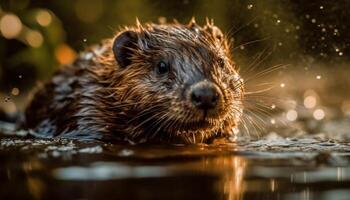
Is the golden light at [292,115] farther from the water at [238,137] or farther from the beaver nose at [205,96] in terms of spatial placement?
the beaver nose at [205,96]

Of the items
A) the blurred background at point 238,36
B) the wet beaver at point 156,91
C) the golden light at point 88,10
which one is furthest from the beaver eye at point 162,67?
the golden light at point 88,10

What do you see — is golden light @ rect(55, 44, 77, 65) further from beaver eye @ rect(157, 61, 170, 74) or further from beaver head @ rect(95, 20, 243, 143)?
beaver eye @ rect(157, 61, 170, 74)

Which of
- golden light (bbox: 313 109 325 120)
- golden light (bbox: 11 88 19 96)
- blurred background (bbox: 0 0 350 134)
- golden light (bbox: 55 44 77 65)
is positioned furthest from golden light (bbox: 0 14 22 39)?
golden light (bbox: 313 109 325 120)

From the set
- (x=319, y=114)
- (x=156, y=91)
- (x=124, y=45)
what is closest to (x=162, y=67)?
(x=156, y=91)

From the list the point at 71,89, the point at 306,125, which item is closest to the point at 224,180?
the point at 71,89

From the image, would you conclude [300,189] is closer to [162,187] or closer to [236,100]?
[162,187]

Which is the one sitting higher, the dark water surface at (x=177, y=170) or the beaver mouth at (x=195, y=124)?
the beaver mouth at (x=195, y=124)

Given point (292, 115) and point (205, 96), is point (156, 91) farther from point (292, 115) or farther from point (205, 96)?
point (292, 115)
